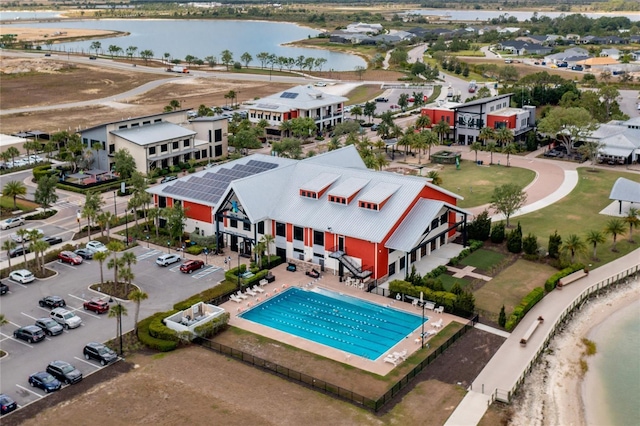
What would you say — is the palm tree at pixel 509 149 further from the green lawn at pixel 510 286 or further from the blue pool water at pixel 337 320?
the blue pool water at pixel 337 320

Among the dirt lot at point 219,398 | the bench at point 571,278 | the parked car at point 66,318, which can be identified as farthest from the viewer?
the bench at point 571,278

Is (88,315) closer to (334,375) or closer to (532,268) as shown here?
(334,375)

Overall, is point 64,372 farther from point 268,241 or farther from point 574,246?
point 574,246

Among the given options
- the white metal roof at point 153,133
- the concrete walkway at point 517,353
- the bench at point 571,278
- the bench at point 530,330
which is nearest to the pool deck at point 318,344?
the bench at point 530,330

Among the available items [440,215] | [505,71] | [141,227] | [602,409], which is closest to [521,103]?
[505,71]

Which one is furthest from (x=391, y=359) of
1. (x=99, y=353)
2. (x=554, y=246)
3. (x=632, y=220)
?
(x=632, y=220)

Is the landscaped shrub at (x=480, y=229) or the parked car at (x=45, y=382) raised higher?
the landscaped shrub at (x=480, y=229)
